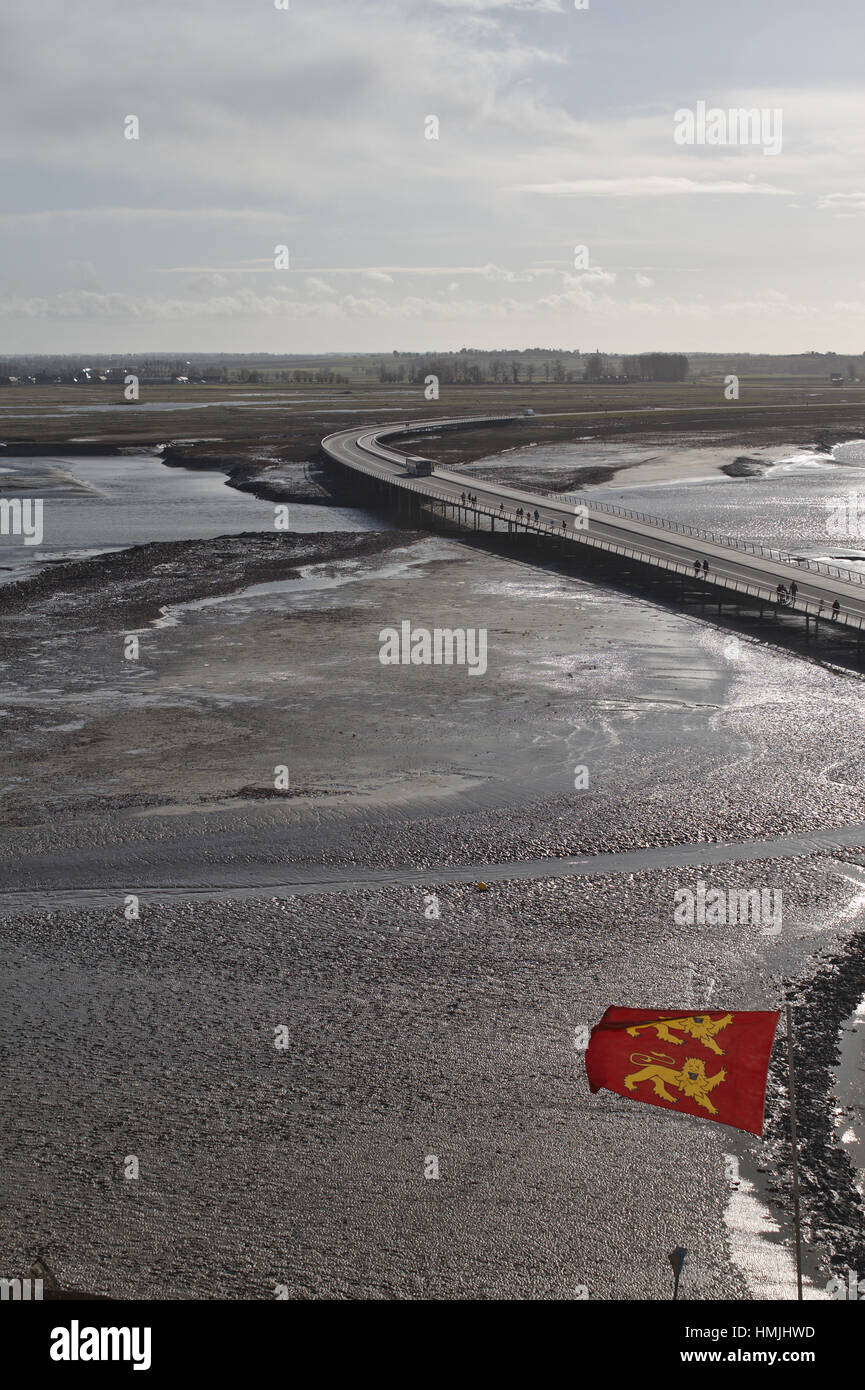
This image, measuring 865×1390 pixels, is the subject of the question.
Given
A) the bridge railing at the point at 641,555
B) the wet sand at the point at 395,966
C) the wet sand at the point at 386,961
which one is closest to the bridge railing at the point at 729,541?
the bridge railing at the point at 641,555

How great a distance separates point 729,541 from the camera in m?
76.1

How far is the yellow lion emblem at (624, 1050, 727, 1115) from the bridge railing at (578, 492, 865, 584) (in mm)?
52060

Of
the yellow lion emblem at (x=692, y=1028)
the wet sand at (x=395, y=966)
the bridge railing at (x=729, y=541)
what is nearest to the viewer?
the yellow lion emblem at (x=692, y=1028)

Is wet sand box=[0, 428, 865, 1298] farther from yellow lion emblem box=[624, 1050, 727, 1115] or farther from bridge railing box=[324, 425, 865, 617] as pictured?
bridge railing box=[324, 425, 865, 617]

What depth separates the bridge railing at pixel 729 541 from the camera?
65.0 meters

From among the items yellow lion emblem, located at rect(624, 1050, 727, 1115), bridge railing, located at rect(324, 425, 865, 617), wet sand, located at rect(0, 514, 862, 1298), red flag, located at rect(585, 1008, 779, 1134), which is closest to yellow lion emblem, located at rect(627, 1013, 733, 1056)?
red flag, located at rect(585, 1008, 779, 1134)

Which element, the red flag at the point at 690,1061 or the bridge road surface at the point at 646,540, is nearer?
the red flag at the point at 690,1061

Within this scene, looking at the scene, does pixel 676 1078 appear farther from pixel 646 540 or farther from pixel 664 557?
pixel 646 540

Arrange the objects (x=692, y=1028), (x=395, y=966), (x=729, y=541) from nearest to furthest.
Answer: (x=692, y=1028) < (x=395, y=966) < (x=729, y=541)

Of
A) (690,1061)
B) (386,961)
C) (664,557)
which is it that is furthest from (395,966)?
(664,557)

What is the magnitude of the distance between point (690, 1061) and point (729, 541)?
65.9 meters

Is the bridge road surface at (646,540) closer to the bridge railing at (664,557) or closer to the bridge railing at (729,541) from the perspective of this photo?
the bridge railing at (664,557)

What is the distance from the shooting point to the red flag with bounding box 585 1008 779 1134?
43.6 ft

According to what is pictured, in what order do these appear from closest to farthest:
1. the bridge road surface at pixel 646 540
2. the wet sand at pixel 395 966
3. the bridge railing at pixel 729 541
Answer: the wet sand at pixel 395 966 → the bridge road surface at pixel 646 540 → the bridge railing at pixel 729 541
